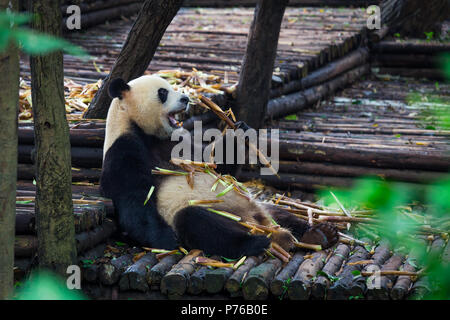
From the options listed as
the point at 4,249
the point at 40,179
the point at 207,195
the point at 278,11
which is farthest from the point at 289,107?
the point at 4,249

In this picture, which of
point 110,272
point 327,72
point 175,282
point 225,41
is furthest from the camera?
point 225,41

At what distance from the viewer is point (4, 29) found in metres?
1.00

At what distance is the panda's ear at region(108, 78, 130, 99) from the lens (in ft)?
13.6

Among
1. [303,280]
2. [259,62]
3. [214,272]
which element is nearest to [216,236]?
[214,272]

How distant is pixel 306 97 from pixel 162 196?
435cm

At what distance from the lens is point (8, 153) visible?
8.10 ft

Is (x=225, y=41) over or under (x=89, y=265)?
over

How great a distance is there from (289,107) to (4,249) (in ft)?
17.3

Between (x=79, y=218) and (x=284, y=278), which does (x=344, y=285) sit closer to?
Answer: (x=284, y=278)

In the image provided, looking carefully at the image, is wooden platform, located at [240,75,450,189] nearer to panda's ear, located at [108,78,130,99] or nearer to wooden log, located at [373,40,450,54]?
panda's ear, located at [108,78,130,99]

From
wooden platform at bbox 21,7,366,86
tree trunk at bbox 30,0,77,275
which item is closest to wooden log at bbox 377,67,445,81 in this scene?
wooden platform at bbox 21,7,366,86

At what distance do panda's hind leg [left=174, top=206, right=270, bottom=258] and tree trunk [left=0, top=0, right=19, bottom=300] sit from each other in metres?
1.39

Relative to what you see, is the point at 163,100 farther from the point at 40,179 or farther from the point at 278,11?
the point at 278,11

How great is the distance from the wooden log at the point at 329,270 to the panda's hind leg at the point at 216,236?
1.42ft
